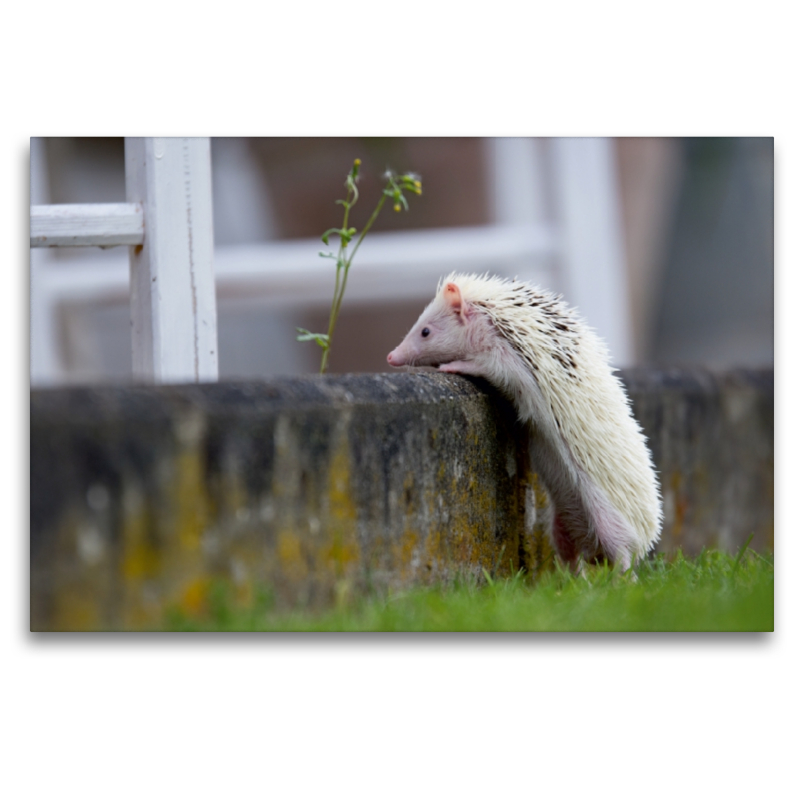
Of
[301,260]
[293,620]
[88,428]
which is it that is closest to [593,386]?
[293,620]

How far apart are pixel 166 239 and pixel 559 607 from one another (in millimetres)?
1978

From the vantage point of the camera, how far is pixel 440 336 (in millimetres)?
4062

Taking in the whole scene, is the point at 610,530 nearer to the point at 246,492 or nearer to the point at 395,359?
the point at 395,359

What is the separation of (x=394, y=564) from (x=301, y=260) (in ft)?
9.33

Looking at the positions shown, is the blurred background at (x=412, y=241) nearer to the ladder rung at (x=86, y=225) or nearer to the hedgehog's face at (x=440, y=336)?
the ladder rung at (x=86, y=225)

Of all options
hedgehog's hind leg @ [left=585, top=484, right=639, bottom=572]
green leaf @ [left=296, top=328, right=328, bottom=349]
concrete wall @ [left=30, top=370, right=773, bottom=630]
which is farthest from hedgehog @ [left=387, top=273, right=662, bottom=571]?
green leaf @ [left=296, top=328, right=328, bottom=349]

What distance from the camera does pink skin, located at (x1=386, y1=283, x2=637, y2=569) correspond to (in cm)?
376

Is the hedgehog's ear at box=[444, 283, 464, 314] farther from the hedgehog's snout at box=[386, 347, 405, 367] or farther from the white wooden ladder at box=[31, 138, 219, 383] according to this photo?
the white wooden ladder at box=[31, 138, 219, 383]

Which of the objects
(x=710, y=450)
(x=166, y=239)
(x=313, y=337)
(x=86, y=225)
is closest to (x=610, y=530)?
(x=313, y=337)

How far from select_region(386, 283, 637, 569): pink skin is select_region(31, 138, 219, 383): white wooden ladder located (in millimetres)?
958

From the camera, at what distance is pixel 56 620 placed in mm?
2816

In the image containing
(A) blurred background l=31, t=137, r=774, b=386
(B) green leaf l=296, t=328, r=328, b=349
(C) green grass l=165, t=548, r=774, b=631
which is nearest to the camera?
(C) green grass l=165, t=548, r=774, b=631

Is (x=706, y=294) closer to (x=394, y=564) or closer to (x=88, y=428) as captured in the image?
(x=394, y=564)

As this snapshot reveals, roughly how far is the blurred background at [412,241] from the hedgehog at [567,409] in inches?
41.4
